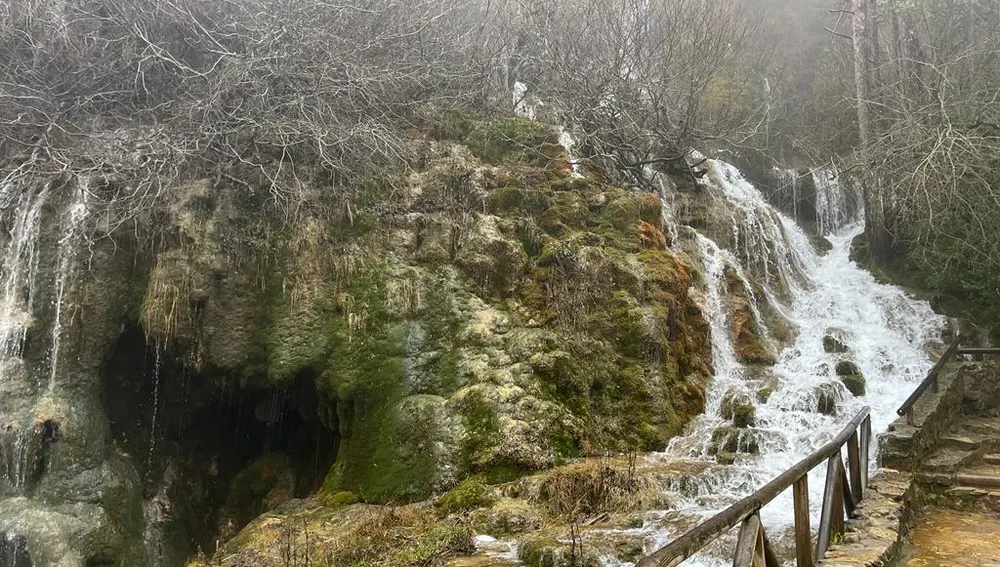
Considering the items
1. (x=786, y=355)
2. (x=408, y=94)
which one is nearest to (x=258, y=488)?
(x=408, y=94)

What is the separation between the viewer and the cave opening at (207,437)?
931cm

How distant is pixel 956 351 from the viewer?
1039 centimetres

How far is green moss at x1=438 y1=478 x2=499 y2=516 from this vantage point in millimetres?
6828

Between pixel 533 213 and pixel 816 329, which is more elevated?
pixel 533 213

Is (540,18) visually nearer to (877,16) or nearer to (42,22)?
(877,16)

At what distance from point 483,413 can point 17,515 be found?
5.41 m

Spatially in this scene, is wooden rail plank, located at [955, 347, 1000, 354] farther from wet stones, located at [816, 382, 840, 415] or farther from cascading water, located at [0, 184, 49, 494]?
cascading water, located at [0, 184, 49, 494]

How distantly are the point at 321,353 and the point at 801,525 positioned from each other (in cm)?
629

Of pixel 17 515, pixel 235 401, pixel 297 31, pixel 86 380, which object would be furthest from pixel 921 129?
pixel 17 515

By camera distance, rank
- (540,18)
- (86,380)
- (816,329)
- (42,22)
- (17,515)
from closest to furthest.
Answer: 1. (17,515)
2. (86,380)
3. (42,22)
4. (816,329)
5. (540,18)

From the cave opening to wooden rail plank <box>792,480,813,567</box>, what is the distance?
649 cm

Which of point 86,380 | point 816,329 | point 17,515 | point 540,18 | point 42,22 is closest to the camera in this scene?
point 17,515

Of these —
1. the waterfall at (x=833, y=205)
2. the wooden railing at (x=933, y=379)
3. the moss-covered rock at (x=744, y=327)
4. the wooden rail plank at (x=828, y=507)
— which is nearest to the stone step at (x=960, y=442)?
the wooden railing at (x=933, y=379)

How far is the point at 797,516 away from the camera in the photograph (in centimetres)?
412
